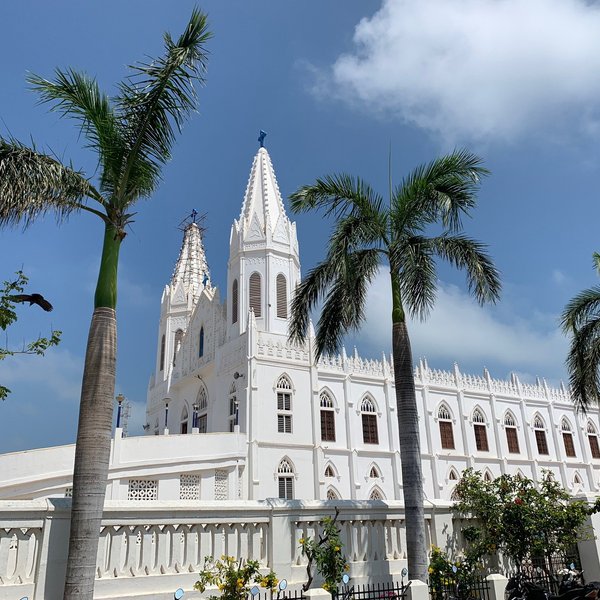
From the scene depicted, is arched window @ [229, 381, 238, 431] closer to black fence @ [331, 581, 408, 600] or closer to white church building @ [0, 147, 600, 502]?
white church building @ [0, 147, 600, 502]

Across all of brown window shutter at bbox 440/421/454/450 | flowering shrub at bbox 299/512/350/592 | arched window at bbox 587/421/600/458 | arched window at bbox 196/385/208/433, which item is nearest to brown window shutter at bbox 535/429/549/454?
arched window at bbox 587/421/600/458

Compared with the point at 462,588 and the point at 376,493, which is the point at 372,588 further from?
the point at 376,493

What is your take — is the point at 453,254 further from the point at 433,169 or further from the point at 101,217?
the point at 101,217

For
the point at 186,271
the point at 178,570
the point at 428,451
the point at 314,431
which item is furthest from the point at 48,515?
the point at 186,271

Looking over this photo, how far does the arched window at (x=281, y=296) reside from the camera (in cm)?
3164

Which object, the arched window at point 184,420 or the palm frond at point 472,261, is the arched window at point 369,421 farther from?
the palm frond at point 472,261

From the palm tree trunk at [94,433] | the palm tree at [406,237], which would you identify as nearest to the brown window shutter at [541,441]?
the palm tree at [406,237]

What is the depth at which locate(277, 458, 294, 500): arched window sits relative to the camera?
1072 inches

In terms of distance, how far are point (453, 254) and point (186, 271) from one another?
34185mm

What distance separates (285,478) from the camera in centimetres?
2745

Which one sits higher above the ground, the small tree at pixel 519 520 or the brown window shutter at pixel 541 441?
the brown window shutter at pixel 541 441

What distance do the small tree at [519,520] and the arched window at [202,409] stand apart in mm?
24126

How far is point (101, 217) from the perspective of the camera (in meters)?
8.50

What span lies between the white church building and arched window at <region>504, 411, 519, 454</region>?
0.09 meters
